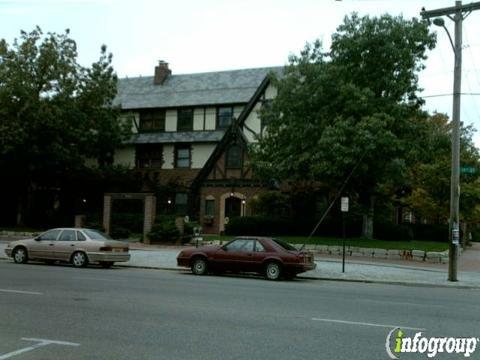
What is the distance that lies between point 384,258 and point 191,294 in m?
16.3

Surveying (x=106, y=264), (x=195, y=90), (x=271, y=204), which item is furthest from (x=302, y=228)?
(x=106, y=264)

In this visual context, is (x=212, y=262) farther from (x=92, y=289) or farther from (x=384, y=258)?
(x=384, y=258)

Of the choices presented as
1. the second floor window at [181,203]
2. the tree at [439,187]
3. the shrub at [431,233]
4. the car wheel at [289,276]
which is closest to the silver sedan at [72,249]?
the car wheel at [289,276]

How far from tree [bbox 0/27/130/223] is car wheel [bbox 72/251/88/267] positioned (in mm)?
16964

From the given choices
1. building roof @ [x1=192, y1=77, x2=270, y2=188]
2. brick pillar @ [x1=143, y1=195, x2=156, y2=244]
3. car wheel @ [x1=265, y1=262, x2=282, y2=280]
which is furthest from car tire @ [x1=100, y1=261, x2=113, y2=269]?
building roof @ [x1=192, y1=77, x2=270, y2=188]

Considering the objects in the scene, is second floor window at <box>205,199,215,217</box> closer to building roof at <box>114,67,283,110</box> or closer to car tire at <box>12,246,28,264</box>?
building roof at <box>114,67,283,110</box>

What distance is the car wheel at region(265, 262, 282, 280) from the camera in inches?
726

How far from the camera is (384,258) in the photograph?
27.5 metres

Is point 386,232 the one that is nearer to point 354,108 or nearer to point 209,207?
point 354,108

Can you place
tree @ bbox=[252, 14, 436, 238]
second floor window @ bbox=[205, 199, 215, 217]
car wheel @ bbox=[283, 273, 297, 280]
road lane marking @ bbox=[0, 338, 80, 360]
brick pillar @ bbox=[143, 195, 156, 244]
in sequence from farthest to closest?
second floor window @ bbox=[205, 199, 215, 217]
brick pillar @ bbox=[143, 195, 156, 244]
tree @ bbox=[252, 14, 436, 238]
car wheel @ bbox=[283, 273, 297, 280]
road lane marking @ bbox=[0, 338, 80, 360]

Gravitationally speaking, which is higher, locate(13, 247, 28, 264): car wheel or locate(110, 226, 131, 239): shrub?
locate(110, 226, 131, 239): shrub

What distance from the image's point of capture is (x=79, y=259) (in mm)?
20703

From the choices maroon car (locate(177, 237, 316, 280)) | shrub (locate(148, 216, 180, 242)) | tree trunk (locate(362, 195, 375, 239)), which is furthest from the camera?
shrub (locate(148, 216, 180, 242))

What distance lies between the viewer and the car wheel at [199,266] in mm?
19312
